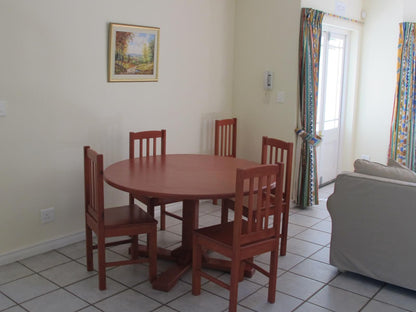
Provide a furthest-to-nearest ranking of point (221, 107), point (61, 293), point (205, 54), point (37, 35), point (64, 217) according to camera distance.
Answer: point (221, 107)
point (205, 54)
point (64, 217)
point (37, 35)
point (61, 293)

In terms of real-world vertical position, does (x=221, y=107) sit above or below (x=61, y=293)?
above

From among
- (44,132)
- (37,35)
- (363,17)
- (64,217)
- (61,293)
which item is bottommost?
(61,293)

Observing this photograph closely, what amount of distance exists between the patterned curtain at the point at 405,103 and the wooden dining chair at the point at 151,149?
303cm

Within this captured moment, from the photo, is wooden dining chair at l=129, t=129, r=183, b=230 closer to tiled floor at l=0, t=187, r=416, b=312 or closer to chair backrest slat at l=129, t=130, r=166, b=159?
chair backrest slat at l=129, t=130, r=166, b=159

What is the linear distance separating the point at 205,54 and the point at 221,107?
644 millimetres

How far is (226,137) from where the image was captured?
4934 mm

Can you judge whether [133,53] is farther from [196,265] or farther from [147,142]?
[196,265]

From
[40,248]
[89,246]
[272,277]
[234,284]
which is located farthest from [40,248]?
[272,277]

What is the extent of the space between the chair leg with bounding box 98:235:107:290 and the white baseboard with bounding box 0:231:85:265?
840 mm

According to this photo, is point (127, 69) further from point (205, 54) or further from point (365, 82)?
point (365, 82)

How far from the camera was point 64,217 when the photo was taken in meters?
3.75

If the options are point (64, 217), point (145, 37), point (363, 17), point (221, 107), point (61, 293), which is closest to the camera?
point (61, 293)

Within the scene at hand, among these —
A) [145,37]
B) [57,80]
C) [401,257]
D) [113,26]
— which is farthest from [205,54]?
[401,257]

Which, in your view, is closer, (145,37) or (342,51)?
(145,37)
